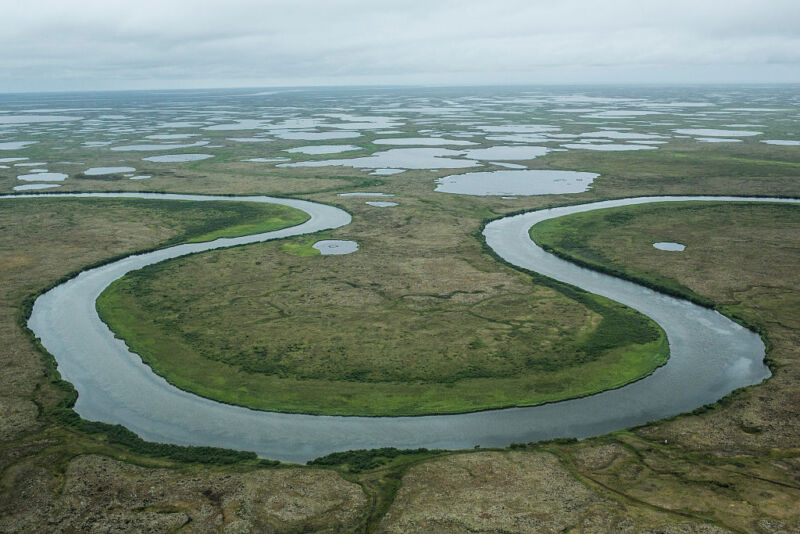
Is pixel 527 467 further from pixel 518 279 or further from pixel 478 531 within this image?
pixel 518 279

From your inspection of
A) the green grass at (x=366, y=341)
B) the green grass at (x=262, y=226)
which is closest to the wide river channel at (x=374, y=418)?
the green grass at (x=366, y=341)

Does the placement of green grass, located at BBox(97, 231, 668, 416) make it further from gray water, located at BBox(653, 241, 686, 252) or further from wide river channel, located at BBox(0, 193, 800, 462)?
gray water, located at BBox(653, 241, 686, 252)

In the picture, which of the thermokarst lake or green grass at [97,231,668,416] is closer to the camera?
the thermokarst lake

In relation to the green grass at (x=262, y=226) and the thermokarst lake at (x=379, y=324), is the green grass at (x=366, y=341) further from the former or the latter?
the green grass at (x=262, y=226)

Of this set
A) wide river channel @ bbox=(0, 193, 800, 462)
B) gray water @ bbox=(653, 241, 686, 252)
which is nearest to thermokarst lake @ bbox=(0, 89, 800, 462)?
wide river channel @ bbox=(0, 193, 800, 462)

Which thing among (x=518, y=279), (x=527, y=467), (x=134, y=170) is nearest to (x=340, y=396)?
(x=527, y=467)

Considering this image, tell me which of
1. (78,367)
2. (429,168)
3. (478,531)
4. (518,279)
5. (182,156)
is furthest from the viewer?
(182,156)

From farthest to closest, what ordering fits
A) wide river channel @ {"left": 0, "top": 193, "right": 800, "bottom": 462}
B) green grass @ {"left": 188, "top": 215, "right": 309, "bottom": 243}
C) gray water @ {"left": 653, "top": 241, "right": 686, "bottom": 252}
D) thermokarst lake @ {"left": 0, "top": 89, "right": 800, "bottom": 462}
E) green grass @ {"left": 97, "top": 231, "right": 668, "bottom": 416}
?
green grass @ {"left": 188, "top": 215, "right": 309, "bottom": 243} → gray water @ {"left": 653, "top": 241, "right": 686, "bottom": 252} → green grass @ {"left": 97, "top": 231, "right": 668, "bottom": 416} → thermokarst lake @ {"left": 0, "top": 89, "right": 800, "bottom": 462} → wide river channel @ {"left": 0, "top": 193, "right": 800, "bottom": 462}

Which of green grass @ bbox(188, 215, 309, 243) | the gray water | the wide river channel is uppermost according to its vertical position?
green grass @ bbox(188, 215, 309, 243)
